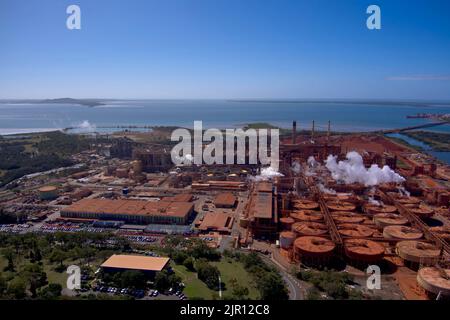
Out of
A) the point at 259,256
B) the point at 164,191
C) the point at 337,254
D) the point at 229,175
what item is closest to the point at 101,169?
the point at 164,191

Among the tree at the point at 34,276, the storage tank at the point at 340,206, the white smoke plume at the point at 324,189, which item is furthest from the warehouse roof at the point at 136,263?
the white smoke plume at the point at 324,189

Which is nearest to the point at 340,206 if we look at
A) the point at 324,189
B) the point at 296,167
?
the point at 324,189

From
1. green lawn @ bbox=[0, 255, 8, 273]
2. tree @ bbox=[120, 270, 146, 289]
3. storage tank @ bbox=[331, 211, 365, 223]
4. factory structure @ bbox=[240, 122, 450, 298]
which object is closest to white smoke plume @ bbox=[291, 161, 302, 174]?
factory structure @ bbox=[240, 122, 450, 298]

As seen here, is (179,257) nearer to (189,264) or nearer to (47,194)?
(189,264)

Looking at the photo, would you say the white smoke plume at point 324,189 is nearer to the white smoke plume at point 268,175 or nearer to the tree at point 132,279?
the white smoke plume at point 268,175

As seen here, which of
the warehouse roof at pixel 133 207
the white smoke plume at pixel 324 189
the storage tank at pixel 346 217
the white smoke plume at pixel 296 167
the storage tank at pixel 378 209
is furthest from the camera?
the white smoke plume at pixel 296 167
